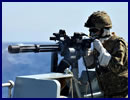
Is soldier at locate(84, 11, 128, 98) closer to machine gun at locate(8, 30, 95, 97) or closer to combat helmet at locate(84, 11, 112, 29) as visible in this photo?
combat helmet at locate(84, 11, 112, 29)

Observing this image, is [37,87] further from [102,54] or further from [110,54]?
Answer: [110,54]

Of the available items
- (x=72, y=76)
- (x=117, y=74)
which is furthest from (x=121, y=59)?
(x=72, y=76)

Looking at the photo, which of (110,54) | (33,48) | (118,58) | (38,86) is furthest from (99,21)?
(38,86)

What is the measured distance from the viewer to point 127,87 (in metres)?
5.47

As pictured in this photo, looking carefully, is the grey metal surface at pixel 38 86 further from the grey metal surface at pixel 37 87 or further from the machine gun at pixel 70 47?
the machine gun at pixel 70 47

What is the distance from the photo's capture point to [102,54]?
5172mm

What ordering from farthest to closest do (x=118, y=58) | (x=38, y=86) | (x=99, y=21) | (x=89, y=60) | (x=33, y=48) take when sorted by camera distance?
(x=89, y=60) → (x=99, y=21) → (x=118, y=58) → (x=33, y=48) → (x=38, y=86)

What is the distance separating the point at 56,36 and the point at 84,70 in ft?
2.46

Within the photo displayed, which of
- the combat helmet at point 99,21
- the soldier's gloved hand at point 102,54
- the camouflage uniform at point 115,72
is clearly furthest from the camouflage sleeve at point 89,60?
the combat helmet at point 99,21

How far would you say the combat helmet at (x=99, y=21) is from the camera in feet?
17.9

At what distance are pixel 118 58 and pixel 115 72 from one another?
25 centimetres

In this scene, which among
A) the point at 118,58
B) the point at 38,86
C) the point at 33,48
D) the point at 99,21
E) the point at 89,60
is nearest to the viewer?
the point at 38,86

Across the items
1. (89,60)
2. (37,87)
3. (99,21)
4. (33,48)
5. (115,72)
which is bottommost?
(37,87)

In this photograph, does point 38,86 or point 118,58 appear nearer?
point 38,86
